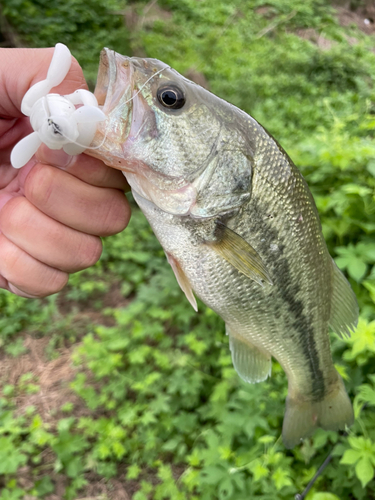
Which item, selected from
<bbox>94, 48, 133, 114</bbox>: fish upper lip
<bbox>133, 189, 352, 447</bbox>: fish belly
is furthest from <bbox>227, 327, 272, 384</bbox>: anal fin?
<bbox>94, 48, 133, 114</bbox>: fish upper lip

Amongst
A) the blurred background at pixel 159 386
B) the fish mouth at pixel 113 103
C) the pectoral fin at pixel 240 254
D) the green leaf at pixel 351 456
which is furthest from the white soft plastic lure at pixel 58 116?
the green leaf at pixel 351 456

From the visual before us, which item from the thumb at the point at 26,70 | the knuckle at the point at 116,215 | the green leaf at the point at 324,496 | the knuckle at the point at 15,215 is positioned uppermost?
the thumb at the point at 26,70

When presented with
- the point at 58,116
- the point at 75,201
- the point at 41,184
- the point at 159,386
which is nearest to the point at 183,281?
the point at 75,201

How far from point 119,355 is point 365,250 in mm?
1843

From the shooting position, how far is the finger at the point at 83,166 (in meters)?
1.12

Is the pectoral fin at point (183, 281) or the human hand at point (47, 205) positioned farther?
the pectoral fin at point (183, 281)

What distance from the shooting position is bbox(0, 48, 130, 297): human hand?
1.15 m

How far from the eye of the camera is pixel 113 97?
1.00m

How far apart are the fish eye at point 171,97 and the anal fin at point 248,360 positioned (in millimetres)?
1049

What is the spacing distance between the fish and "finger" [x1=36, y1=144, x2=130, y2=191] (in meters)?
0.11

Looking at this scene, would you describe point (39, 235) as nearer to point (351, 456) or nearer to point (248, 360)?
point (248, 360)

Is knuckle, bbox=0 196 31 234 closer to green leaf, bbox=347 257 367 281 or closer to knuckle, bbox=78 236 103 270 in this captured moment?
knuckle, bbox=78 236 103 270

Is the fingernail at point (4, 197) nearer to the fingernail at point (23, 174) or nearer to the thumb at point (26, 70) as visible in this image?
the fingernail at point (23, 174)

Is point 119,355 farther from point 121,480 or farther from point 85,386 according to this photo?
point 121,480
